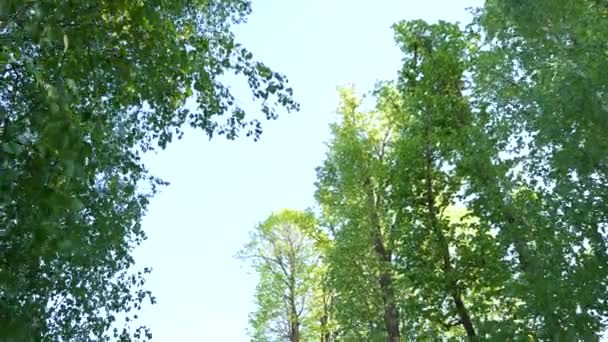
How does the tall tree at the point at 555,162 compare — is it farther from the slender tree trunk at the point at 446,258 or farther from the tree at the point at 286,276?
the tree at the point at 286,276

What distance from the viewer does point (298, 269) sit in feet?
82.3

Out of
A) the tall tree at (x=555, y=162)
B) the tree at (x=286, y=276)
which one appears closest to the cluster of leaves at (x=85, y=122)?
the tall tree at (x=555, y=162)

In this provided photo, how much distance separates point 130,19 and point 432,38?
35.6ft

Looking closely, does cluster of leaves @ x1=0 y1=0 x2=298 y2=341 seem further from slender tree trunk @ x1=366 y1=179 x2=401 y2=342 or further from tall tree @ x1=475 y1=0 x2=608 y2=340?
slender tree trunk @ x1=366 y1=179 x2=401 y2=342

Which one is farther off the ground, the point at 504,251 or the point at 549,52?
the point at 549,52

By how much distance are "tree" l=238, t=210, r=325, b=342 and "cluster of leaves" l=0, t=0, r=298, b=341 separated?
15175 millimetres

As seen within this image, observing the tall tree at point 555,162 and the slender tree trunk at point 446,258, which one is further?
the slender tree trunk at point 446,258

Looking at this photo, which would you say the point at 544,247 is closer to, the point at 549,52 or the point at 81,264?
the point at 549,52

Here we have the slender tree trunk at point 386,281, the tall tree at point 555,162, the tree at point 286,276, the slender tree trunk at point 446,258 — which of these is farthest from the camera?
the tree at point 286,276

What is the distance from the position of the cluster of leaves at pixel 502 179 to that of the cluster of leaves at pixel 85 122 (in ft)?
18.5

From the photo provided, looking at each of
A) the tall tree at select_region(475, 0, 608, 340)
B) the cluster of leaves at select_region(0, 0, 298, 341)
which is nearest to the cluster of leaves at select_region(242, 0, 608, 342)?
the tall tree at select_region(475, 0, 608, 340)

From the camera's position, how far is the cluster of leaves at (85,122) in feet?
8.86

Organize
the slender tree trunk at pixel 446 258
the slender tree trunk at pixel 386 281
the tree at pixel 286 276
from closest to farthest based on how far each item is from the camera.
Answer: the slender tree trunk at pixel 446 258 < the slender tree trunk at pixel 386 281 < the tree at pixel 286 276

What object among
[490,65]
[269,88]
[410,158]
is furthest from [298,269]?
[269,88]
